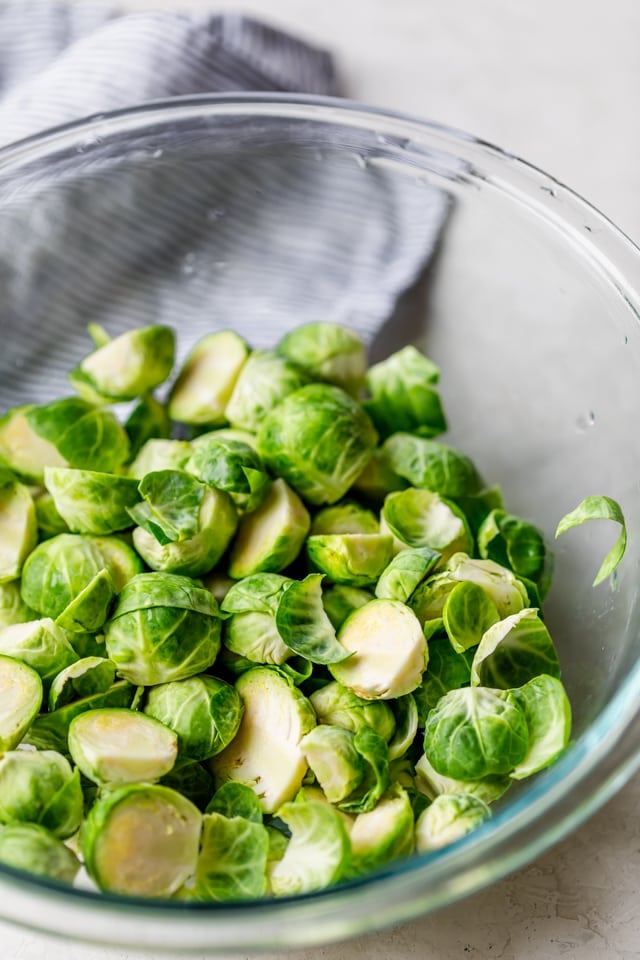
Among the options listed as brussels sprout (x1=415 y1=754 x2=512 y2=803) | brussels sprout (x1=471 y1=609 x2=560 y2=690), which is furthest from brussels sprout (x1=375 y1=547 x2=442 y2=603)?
brussels sprout (x1=415 y1=754 x2=512 y2=803)

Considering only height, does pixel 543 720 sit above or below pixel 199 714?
above

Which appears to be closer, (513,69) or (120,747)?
(120,747)

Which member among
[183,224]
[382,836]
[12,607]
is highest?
[183,224]

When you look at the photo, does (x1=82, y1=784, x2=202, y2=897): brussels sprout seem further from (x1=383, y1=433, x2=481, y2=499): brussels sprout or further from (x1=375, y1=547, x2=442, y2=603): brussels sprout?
(x1=383, y1=433, x2=481, y2=499): brussels sprout

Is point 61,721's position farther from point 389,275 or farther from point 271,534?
point 389,275

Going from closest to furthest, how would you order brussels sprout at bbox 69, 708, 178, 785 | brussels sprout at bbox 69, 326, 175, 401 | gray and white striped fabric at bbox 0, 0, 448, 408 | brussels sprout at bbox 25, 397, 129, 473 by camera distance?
brussels sprout at bbox 69, 708, 178, 785, brussels sprout at bbox 25, 397, 129, 473, brussels sprout at bbox 69, 326, 175, 401, gray and white striped fabric at bbox 0, 0, 448, 408

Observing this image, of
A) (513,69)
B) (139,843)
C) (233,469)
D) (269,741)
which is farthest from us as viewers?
(513,69)

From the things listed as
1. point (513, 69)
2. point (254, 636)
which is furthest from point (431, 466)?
point (513, 69)

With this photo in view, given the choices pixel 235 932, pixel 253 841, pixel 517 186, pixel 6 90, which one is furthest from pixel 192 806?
pixel 6 90
